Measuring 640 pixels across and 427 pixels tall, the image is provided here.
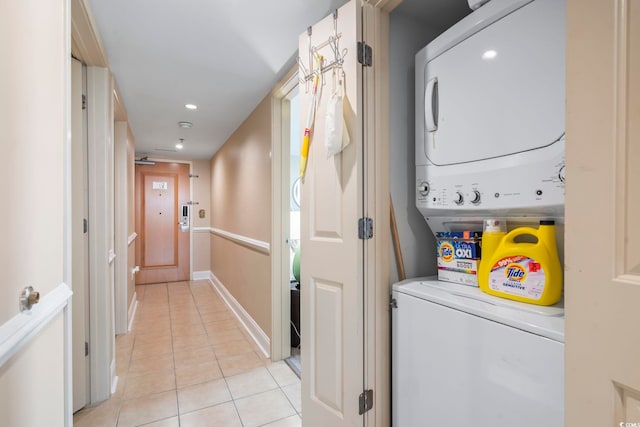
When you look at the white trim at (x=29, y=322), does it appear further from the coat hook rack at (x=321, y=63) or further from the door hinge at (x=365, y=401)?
the coat hook rack at (x=321, y=63)

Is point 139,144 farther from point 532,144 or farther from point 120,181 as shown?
point 532,144

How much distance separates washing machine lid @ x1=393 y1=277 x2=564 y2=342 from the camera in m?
0.79

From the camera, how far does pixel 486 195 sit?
1.06m

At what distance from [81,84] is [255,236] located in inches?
66.5

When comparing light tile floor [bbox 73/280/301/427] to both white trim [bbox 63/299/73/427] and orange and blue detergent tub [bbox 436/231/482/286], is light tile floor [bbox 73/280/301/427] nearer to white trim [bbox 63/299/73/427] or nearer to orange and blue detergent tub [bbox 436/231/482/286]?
white trim [bbox 63/299/73/427]

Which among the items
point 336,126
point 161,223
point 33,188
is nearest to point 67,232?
point 33,188

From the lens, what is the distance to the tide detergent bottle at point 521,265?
90 cm

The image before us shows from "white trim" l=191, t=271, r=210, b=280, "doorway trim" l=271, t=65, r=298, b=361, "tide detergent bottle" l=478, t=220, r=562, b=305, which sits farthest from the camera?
"white trim" l=191, t=271, r=210, b=280

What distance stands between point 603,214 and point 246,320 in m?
3.06

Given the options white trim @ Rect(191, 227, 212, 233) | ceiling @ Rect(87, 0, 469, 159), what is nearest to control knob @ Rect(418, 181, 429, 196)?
ceiling @ Rect(87, 0, 469, 159)

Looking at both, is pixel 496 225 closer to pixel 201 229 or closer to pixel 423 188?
pixel 423 188

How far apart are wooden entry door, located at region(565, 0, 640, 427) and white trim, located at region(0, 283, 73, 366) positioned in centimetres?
120

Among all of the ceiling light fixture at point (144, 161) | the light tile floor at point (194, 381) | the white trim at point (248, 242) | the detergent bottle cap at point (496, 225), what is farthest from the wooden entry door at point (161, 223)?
the detergent bottle cap at point (496, 225)

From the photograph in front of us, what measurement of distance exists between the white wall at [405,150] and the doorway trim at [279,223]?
1141 mm
